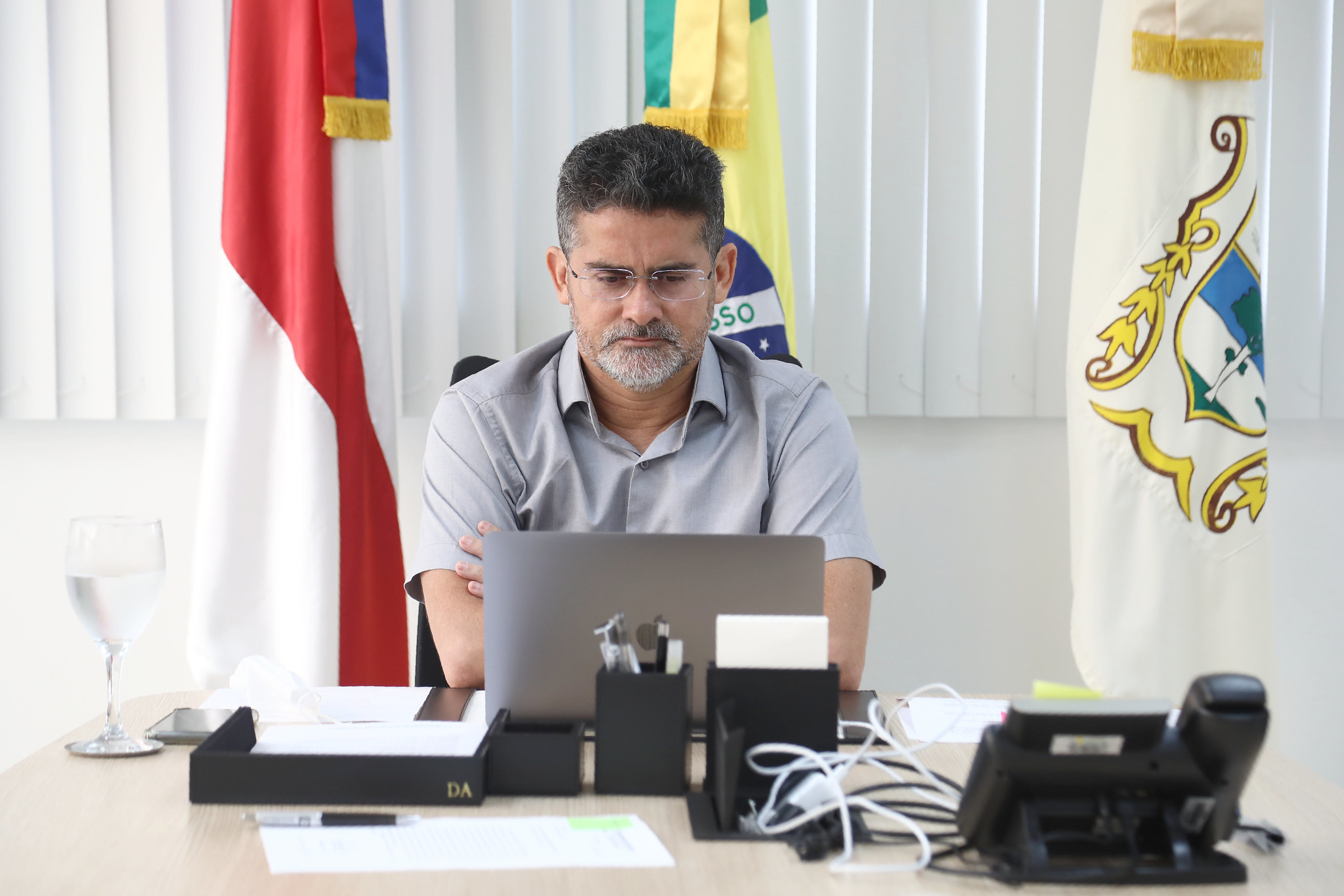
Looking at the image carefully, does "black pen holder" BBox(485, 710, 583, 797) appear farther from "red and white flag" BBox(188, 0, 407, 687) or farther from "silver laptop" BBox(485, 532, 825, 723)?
"red and white flag" BBox(188, 0, 407, 687)

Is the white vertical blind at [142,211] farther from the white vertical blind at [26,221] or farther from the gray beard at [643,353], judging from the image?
the gray beard at [643,353]

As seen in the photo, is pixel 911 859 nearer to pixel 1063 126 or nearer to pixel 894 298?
pixel 894 298

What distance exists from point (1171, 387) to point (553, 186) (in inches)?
58.1

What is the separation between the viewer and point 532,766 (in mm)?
924

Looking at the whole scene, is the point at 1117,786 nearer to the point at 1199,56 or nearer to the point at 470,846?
the point at 470,846

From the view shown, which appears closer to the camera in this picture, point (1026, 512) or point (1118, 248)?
point (1118, 248)

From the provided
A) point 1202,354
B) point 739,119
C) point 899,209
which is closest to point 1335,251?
point 1202,354

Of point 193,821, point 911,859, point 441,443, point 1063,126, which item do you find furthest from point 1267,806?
point 1063,126

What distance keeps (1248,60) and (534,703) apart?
2.02m

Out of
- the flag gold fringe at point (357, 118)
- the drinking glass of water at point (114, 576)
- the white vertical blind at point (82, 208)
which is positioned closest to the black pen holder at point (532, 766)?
the drinking glass of water at point (114, 576)

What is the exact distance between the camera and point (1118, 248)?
7.35 feet

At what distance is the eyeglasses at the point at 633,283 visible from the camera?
1.66 meters

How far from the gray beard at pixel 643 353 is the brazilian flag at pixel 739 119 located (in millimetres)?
617

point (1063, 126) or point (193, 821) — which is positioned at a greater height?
point (1063, 126)
